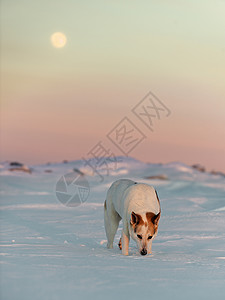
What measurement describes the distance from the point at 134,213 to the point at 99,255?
0.77 metres

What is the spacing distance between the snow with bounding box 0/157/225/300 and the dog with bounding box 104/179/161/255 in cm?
27

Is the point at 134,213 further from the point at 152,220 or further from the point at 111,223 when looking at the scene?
the point at 111,223

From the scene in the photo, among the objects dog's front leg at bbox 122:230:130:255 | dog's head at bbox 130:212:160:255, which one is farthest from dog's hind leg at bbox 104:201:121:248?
dog's head at bbox 130:212:160:255

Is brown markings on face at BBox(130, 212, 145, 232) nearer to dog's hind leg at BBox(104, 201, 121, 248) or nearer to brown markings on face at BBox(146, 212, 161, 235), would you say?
brown markings on face at BBox(146, 212, 161, 235)

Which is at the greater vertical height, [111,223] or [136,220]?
[136,220]

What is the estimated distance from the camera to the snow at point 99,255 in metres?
4.82

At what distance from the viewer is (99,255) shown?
676 centimetres

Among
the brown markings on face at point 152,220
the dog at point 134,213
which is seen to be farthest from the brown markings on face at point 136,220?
the brown markings on face at point 152,220

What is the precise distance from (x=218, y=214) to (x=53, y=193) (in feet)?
25.9

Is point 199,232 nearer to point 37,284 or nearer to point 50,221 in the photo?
point 50,221

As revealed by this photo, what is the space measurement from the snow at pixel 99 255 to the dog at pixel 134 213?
0.87 feet

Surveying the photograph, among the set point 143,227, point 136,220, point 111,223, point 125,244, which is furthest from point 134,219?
point 111,223

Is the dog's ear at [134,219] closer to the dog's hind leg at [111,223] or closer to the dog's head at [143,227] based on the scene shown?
the dog's head at [143,227]

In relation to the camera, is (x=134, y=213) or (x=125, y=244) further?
(x=125, y=244)
